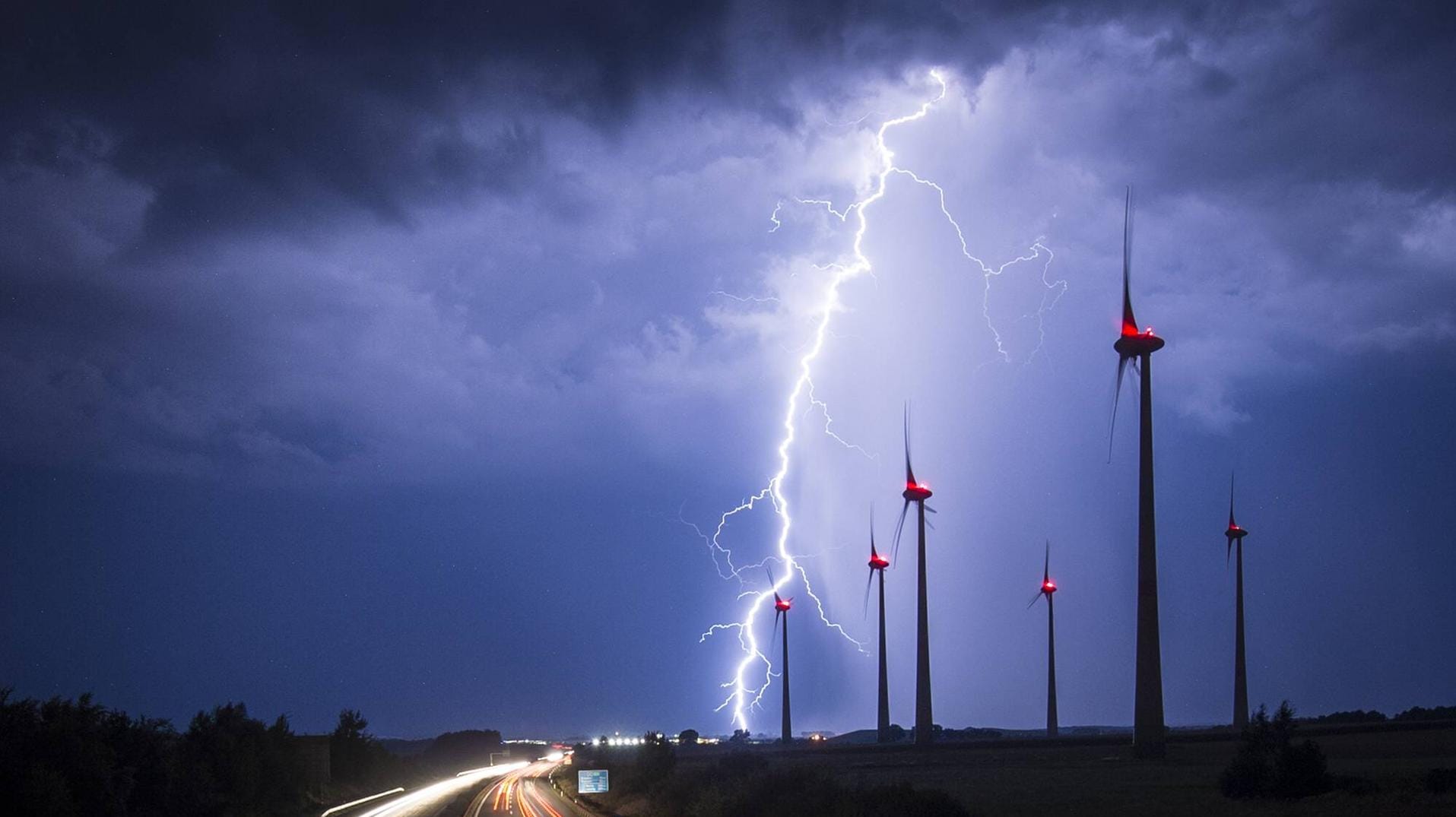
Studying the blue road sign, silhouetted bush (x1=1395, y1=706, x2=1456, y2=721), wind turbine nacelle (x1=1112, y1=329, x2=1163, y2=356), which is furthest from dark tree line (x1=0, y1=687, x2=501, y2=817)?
silhouetted bush (x1=1395, y1=706, x2=1456, y2=721)

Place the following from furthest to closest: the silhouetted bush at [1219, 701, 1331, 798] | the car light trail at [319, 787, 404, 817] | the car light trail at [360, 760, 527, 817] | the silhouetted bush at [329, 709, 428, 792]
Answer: the silhouetted bush at [329, 709, 428, 792], the car light trail at [360, 760, 527, 817], the car light trail at [319, 787, 404, 817], the silhouetted bush at [1219, 701, 1331, 798]

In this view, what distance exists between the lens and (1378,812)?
24922 millimetres

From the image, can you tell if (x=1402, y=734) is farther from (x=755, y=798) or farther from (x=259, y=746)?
(x=259, y=746)

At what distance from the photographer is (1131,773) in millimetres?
44656

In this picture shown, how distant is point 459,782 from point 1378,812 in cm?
8224

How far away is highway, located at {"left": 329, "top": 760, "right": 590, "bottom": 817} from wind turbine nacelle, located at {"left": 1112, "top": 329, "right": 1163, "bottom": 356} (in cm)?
3384

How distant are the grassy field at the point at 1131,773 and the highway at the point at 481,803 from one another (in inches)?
156

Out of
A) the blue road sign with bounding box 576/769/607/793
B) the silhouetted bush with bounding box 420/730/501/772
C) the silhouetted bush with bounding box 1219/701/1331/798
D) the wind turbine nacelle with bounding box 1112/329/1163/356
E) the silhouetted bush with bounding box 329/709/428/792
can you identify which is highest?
the wind turbine nacelle with bounding box 1112/329/1163/356

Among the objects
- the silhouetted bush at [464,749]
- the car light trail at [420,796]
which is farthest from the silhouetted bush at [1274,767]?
the silhouetted bush at [464,749]

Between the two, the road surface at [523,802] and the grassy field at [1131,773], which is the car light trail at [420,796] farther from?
the grassy field at [1131,773]

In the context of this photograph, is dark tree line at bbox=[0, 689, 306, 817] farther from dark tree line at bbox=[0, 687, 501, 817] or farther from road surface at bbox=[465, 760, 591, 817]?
road surface at bbox=[465, 760, 591, 817]

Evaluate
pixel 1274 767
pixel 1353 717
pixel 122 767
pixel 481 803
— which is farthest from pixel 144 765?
pixel 1353 717

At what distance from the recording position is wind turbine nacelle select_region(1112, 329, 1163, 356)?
59.5m

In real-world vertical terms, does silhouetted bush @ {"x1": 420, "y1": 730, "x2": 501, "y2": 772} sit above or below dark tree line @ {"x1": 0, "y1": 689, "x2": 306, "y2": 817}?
below
